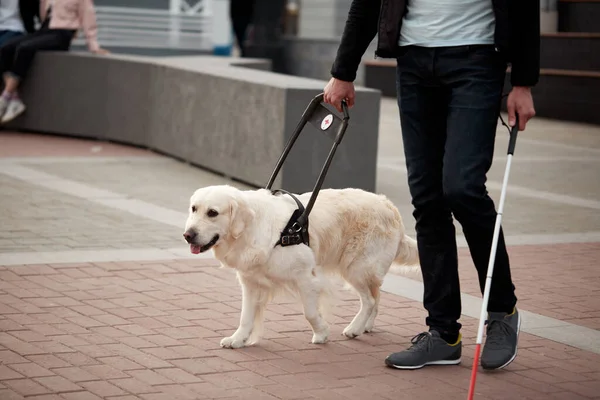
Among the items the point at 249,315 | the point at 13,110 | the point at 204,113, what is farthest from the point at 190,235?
the point at 13,110

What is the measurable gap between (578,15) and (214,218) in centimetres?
1604

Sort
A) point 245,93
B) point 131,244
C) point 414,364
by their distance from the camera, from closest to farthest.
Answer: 1. point 414,364
2. point 131,244
3. point 245,93

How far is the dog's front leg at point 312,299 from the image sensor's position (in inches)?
219

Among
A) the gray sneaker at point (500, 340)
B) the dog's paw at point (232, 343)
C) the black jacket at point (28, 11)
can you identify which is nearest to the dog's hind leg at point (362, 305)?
the dog's paw at point (232, 343)

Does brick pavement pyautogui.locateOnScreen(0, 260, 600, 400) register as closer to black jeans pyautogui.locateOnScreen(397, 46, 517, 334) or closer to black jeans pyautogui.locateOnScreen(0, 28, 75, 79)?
black jeans pyautogui.locateOnScreen(397, 46, 517, 334)

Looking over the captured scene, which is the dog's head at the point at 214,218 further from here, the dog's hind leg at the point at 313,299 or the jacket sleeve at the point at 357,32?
the jacket sleeve at the point at 357,32

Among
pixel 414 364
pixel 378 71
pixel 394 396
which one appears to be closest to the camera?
pixel 394 396

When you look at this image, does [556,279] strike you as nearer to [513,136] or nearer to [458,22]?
[513,136]

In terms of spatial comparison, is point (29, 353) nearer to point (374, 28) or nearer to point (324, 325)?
point (324, 325)

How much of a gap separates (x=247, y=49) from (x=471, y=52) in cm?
2394

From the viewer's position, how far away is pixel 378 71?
24406 millimetres

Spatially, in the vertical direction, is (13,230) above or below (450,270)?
below

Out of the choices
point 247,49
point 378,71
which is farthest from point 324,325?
point 247,49

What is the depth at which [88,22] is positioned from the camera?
15445 millimetres
